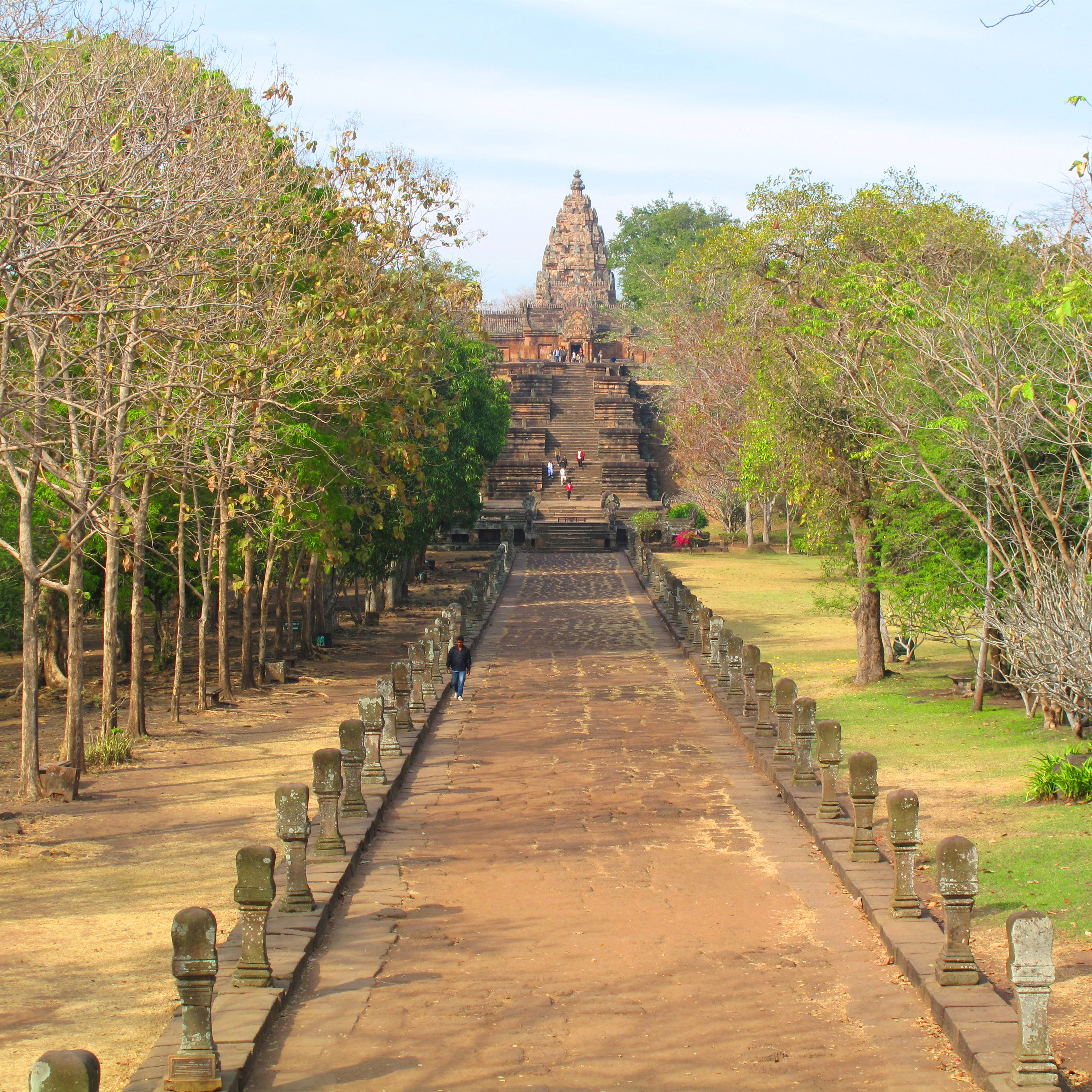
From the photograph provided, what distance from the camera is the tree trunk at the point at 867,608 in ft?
59.5

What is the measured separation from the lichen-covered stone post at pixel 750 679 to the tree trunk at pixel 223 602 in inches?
266

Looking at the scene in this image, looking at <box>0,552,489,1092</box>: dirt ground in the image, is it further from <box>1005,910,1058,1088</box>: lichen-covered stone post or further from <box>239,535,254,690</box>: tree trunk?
<box>1005,910,1058,1088</box>: lichen-covered stone post

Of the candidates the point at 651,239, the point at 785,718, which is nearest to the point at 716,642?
the point at 785,718

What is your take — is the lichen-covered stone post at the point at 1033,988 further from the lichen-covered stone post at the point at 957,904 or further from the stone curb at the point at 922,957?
the lichen-covered stone post at the point at 957,904

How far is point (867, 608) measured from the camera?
59.7 ft

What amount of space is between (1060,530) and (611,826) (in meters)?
7.06

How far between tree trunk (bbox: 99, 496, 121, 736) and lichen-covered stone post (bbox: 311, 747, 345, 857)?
5327 mm

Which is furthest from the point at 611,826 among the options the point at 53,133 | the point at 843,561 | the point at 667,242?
the point at 667,242

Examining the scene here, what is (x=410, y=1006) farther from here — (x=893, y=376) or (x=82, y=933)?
(x=893, y=376)

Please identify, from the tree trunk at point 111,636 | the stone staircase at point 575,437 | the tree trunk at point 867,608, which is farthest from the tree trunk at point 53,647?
the stone staircase at point 575,437

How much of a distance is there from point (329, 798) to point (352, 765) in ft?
3.34

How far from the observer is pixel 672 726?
50.5 feet

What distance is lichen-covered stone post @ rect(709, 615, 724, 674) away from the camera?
18250 millimetres

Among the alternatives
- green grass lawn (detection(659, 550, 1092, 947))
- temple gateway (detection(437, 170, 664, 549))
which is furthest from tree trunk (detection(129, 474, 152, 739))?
temple gateway (detection(437, 170, 664, 549))
